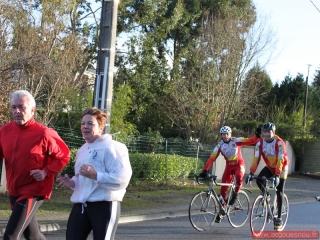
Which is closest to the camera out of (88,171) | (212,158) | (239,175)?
(88,171)

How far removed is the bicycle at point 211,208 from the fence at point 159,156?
602cm

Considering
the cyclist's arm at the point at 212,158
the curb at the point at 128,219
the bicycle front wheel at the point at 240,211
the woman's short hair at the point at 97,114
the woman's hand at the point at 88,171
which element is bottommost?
the curb at the point at 128,219

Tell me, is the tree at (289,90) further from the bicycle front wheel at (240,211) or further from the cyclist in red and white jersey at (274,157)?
the cyclist in red and white jersey at (274,157)

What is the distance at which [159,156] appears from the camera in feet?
58.3

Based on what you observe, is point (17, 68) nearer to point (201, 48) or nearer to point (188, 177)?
point (188, 177)

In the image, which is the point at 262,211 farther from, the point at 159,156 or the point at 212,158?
the point at 159,156

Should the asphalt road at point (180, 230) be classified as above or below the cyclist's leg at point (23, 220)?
below

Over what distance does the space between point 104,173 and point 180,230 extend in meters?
5.79

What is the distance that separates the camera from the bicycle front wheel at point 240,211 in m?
10.6

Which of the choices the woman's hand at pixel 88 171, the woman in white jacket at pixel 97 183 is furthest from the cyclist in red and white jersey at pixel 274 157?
the woman's hand at pixel 88 171

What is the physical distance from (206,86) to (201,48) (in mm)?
1834

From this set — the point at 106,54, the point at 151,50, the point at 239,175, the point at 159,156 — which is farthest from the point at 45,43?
the point at 239,175

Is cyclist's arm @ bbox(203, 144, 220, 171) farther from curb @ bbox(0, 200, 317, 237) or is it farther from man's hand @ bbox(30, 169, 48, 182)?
man's hand @ bbox(30, 169, 48, 182)

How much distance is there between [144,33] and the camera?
28812 mm
